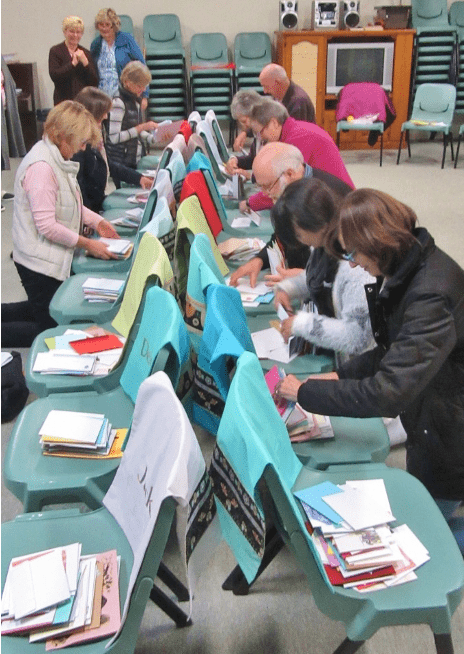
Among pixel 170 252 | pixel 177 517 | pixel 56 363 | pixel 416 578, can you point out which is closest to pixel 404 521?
pixel 416 578

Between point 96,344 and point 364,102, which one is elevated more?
point 364,102

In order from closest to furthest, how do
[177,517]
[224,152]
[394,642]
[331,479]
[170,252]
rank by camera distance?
[177,517], [331,479], [394,642], [170,252], [224,152]

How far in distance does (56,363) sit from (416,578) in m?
1.57

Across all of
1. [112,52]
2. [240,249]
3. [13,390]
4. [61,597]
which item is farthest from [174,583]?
[112,52]

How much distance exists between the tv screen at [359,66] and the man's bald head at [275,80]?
4.54 m

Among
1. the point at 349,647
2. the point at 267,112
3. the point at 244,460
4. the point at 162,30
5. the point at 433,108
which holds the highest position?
the point at 162,30

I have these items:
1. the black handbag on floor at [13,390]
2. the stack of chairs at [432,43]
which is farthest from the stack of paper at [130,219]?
the stack of chairs at [432,43]

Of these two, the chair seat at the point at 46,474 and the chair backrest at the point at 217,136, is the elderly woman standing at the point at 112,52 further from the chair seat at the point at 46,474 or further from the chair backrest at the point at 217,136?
the chair seat at the point at 46,474

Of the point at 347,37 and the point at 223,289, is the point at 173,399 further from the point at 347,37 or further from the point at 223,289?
the point at 347,37

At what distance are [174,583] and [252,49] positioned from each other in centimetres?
867

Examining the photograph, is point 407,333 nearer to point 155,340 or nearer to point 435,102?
point 155,340

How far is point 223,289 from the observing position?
221 cm

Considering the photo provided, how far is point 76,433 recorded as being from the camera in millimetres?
2145

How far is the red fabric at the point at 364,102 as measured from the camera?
8500mm
